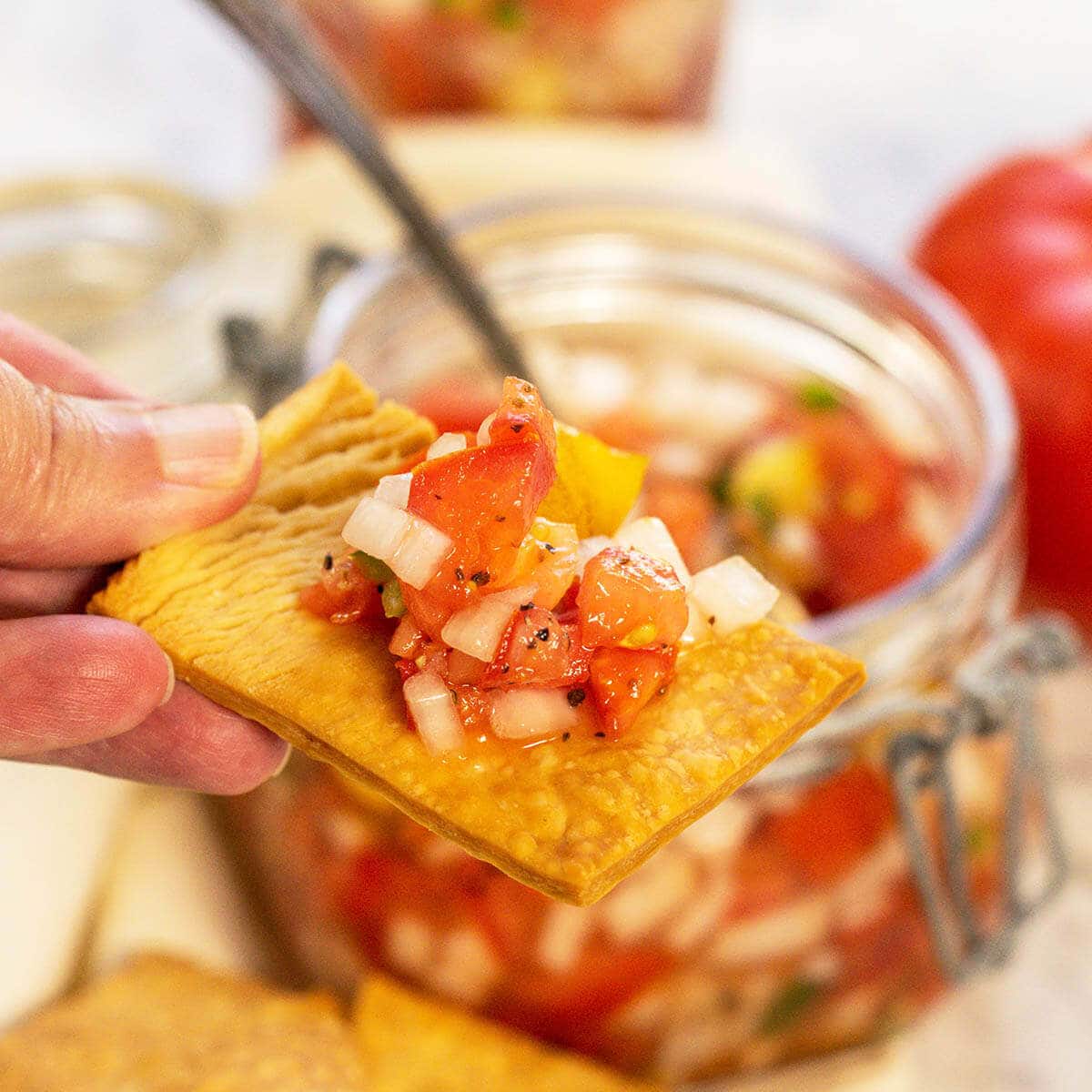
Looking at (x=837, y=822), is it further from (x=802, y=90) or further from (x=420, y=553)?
(x=802, y=90)

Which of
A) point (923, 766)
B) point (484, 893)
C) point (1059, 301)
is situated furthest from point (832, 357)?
point (484, 893)

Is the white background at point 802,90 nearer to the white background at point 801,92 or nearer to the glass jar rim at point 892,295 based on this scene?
the white background at point 801,92

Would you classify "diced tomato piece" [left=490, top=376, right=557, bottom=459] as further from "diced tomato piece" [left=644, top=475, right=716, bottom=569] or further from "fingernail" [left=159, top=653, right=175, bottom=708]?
"diced tomato piece" [left=644, top=475, right=716, bottom=569]

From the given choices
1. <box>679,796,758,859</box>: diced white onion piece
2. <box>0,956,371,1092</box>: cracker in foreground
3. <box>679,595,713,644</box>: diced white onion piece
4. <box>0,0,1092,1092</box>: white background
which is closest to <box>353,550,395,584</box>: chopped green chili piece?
<box>679,595,713,644</box>: diced white onion piece

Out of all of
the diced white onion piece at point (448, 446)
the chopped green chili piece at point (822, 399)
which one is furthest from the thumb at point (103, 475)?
the chopped green chili piece at point (822, 399)

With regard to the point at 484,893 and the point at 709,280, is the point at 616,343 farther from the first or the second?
the point at 484,893

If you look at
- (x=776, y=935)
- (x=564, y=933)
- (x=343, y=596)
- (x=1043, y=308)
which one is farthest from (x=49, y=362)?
(x=1043, y=308)
